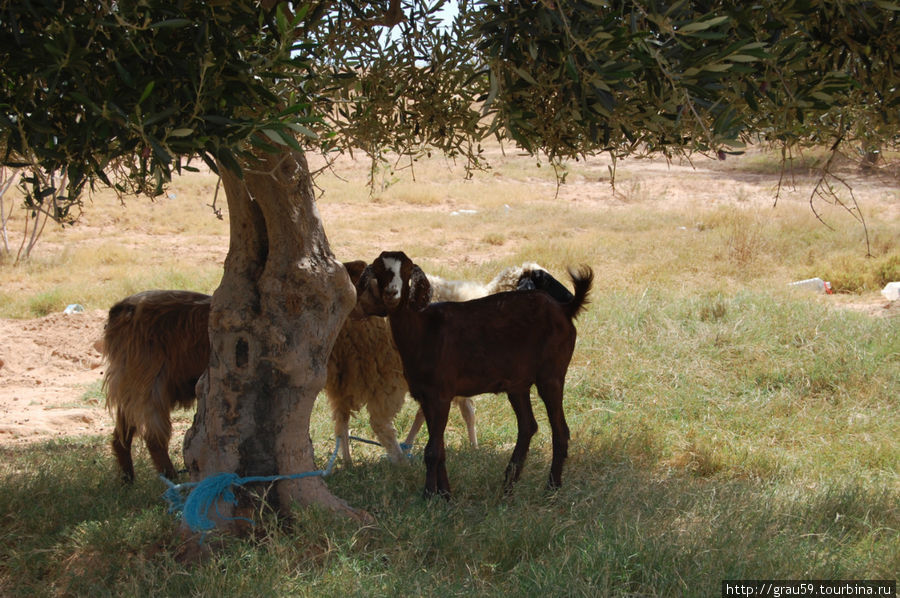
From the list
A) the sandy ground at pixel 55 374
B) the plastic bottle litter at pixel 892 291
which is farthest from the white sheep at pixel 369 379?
the plastic bottle litter at pixel 892 291

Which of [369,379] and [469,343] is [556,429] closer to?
[469,343]

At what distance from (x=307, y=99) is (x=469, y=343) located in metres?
1.79

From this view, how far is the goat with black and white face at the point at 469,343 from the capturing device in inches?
183

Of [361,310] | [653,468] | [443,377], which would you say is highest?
[361,310]

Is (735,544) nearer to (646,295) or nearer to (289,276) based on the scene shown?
(289,276)

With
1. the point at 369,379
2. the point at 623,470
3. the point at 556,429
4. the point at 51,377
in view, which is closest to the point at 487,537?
the point at 556,429

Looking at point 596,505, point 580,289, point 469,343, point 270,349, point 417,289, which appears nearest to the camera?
point 270,349

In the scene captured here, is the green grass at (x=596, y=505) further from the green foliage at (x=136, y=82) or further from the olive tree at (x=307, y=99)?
the green foliage at (x=136, y=82)

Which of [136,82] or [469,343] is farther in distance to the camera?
[469,343]

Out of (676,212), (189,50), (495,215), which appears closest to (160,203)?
(495,215)

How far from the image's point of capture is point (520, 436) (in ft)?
16.4

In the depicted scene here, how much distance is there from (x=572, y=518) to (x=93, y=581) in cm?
242

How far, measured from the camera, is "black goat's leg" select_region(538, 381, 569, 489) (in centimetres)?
486

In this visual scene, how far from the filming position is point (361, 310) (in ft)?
15.7
